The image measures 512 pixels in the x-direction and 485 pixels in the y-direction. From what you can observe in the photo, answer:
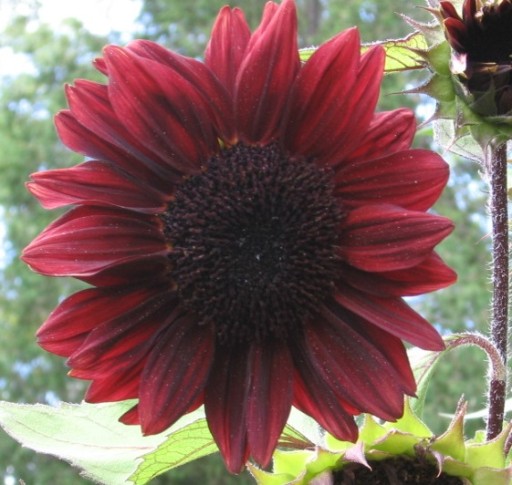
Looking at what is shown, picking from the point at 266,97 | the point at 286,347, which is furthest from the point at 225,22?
the point at 286,347

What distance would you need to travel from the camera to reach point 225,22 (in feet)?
1.73

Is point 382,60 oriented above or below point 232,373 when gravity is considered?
above

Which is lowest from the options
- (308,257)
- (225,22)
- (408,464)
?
Answer: (408,464)

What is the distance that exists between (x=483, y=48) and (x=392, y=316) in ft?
0.54

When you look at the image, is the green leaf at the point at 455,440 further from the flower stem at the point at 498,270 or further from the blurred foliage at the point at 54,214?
the blurred foliage at the point at 54,214

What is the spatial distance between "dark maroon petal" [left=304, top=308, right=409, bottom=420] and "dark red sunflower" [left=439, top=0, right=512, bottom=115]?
5.9 inches

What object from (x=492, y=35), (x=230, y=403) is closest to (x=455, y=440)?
(x=230, y=403)

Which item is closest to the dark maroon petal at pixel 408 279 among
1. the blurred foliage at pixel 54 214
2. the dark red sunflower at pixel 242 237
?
the dark red sunflower at pixel 242 237

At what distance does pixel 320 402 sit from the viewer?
1.59 feet

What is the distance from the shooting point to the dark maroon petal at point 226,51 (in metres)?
0.51

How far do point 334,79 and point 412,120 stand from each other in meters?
0.05

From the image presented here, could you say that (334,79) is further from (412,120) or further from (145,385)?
(145,385)

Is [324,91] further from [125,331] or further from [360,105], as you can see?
[125,331]

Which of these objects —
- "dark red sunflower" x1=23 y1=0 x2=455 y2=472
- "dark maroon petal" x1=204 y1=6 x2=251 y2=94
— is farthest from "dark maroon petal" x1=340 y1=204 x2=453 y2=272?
"dark maroon petal" x1=204 y1=6 x2=251 y2=94
